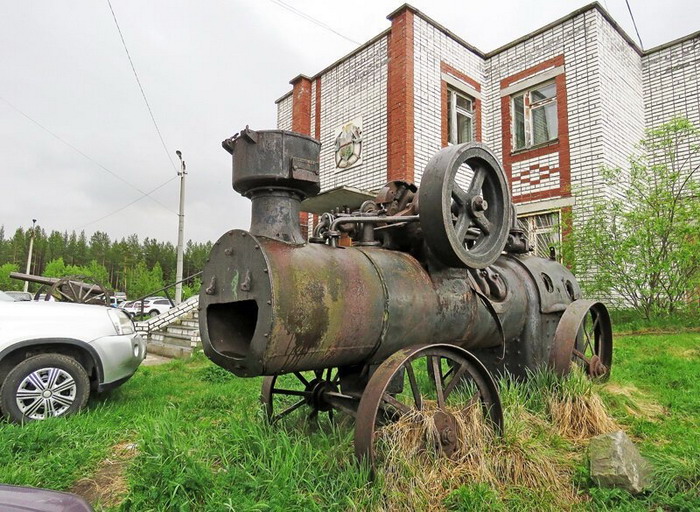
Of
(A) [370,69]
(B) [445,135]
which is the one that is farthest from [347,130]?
(B) [445,135]

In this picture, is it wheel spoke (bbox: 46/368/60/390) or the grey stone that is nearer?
the grey stone

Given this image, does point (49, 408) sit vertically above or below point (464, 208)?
below

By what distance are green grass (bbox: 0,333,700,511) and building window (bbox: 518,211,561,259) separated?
5504 mm

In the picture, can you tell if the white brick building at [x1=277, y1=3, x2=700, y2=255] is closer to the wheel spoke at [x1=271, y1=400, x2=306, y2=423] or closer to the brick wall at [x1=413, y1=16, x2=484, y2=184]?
the brick wall at [x1=413, y1=16, x2=484, y2=184]

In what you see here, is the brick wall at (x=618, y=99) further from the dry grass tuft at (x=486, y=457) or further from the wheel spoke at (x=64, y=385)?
the wheel spoke at (x=64, y=385)

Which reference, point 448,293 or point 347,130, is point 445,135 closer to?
point 347,130

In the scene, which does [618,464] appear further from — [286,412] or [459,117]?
[459,117]

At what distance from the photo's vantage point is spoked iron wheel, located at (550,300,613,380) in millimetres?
4223

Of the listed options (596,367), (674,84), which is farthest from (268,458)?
(674,84)

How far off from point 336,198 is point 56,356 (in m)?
6.59

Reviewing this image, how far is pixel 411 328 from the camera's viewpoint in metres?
3.11

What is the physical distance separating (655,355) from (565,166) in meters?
5.13

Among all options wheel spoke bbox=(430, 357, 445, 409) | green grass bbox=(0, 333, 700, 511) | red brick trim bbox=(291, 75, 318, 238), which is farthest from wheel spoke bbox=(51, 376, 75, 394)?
red brick trim bbox=(291, 75, 318, 238)

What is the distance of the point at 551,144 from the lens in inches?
422
